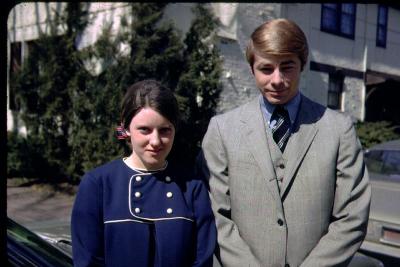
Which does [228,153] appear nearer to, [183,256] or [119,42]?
[183,256]

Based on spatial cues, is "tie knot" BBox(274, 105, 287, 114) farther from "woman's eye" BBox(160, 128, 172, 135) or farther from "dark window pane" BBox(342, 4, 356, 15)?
"dark window pane" BBox(342, 4, 356, 15)

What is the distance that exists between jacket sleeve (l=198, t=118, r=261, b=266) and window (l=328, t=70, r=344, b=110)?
12404 mm

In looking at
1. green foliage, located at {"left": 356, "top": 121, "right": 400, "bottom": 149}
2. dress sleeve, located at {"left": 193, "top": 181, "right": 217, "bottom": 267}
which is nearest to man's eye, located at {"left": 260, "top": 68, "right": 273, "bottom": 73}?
dress sleeve, located at {"left": 193, "top": 181, "right": 217, "bottom": 267}

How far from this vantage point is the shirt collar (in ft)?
6.68

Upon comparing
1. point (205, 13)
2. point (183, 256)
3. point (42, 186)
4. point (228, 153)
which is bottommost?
point (42, 186)

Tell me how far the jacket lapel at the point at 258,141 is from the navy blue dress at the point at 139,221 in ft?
0.83

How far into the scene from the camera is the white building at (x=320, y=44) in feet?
33.7

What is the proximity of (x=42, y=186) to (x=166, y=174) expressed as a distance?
27.5 feet

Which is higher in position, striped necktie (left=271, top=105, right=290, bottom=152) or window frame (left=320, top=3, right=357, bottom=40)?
window frame (left=320, top=3, right=357, bottom=40)

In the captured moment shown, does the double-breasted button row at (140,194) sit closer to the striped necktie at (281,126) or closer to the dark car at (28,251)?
the striped necktie at (281,126)

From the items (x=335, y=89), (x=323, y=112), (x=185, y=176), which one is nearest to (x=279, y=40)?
(x=323, y=112)

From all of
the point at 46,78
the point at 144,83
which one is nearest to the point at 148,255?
the point at 144,83

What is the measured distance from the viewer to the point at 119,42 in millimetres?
8828

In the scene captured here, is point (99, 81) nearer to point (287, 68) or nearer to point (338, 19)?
point (287, 68)
